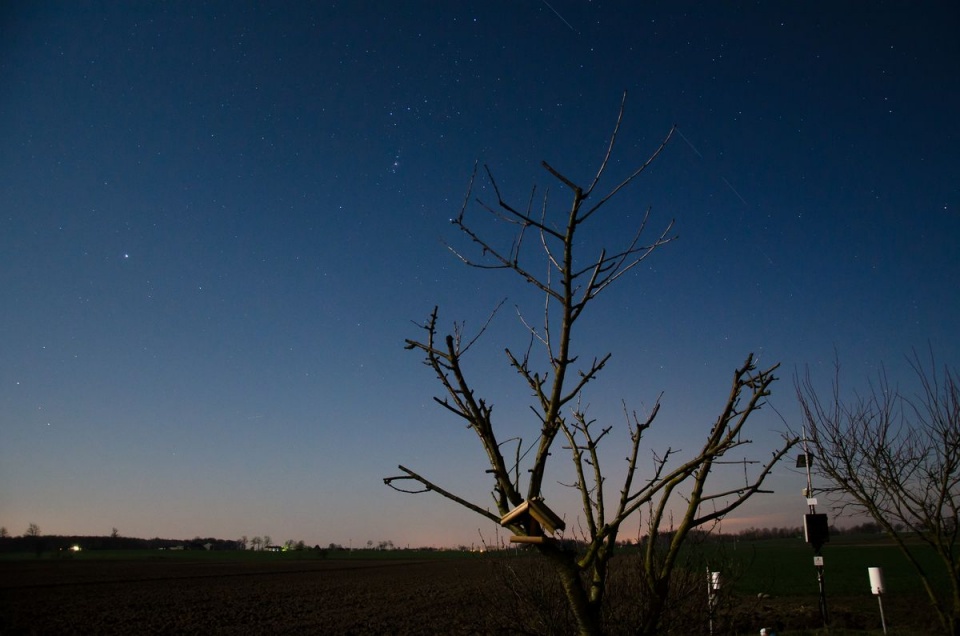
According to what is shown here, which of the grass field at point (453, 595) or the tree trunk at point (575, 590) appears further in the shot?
the grass field at point (453, 595)

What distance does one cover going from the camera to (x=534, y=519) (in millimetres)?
1816

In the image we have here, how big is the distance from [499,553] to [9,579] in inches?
2317

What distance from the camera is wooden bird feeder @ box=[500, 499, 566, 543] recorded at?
1.76 metres

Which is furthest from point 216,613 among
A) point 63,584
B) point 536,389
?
point 536,389

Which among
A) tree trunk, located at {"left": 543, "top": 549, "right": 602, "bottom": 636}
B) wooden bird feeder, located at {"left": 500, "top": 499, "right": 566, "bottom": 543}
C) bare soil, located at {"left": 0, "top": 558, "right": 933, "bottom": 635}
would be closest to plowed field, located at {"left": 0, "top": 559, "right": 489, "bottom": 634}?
bare soil, located at {"left": 0, "top": 558, "right": 933, "bottom": 635}

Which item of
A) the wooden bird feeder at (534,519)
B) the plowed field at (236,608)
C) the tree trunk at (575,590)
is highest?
the wooden bird feeder at (534,519)

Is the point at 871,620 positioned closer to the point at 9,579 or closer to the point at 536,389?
the point at 536,389

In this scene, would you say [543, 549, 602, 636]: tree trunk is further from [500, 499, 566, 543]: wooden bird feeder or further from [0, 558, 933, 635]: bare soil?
[0, 558, 933, 635]: bare soil

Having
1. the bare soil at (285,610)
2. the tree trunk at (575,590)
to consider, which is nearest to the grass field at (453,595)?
→ the bare soil at (285,610)

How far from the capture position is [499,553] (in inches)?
236

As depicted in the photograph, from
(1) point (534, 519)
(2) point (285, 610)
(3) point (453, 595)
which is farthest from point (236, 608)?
(1) point (534, 519)

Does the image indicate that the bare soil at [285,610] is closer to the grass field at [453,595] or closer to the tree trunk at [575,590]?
the grass field at [453,595]

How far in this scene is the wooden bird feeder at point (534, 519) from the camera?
1762 mm

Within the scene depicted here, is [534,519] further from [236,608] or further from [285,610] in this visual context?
[236,608]
